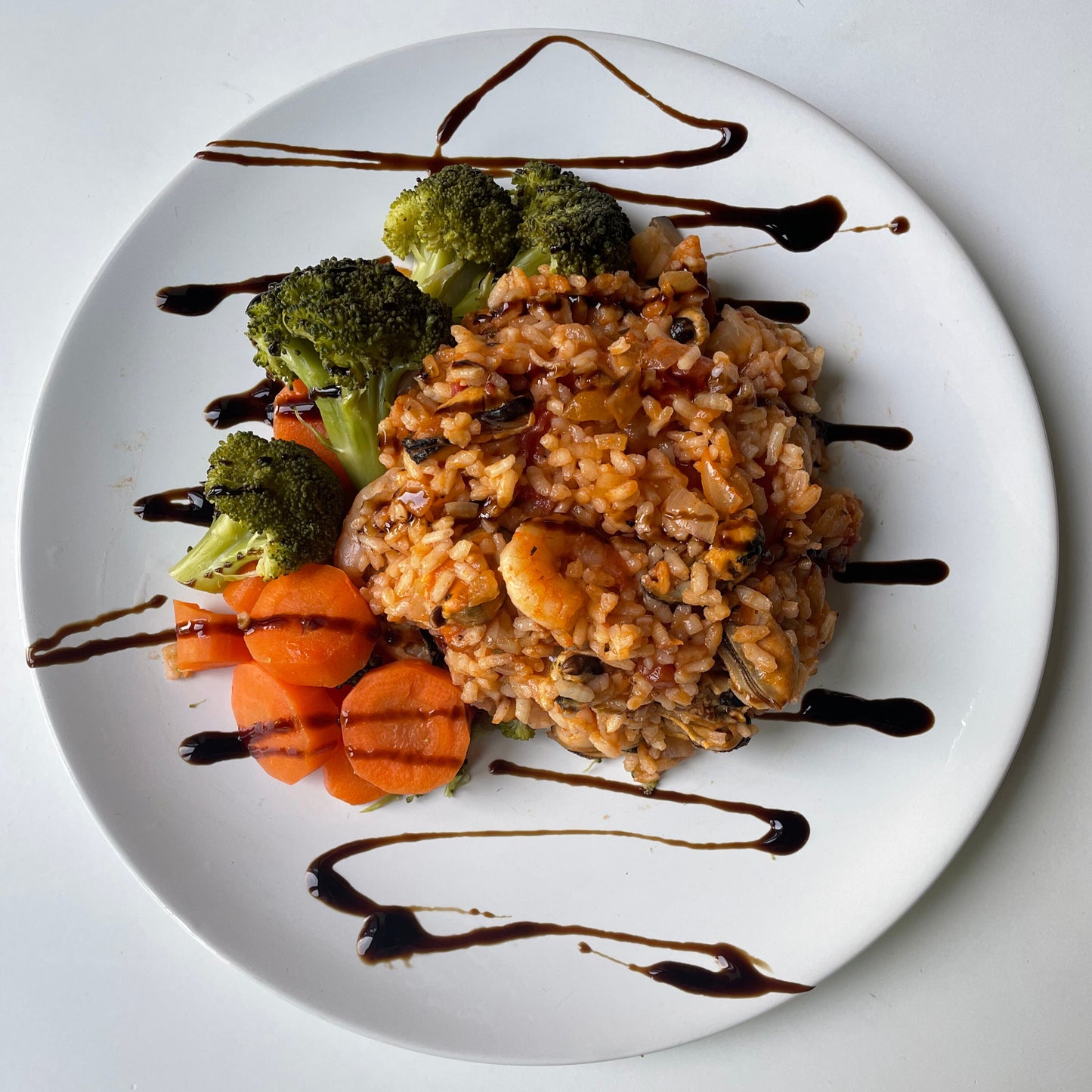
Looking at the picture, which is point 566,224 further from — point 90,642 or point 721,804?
point 90,642

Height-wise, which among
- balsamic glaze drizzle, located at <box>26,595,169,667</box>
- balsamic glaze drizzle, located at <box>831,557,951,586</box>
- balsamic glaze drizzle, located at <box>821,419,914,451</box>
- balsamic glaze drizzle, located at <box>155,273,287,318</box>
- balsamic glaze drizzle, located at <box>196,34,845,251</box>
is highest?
balsamic glaze drizzle, located at <box>196,34,845,251</box>

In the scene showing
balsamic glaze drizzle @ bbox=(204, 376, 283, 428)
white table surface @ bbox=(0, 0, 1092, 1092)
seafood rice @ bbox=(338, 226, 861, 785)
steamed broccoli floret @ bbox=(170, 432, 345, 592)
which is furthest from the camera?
balsamic glaze drizzle @ bbox=(204, 376, 283, 428)

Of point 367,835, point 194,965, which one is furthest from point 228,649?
point 194,965

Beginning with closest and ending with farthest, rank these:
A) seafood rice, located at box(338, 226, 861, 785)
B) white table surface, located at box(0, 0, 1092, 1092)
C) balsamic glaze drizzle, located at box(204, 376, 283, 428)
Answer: seafood rice, located at box(338, 226, 861, 785)
white table surface, located at box(0, 0, 1092, 1092)
balsamic glaze drizzle, located at box(204, 376, 283, 428)

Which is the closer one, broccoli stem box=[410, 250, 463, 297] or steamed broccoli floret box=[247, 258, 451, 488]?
steamed broccoli floret box=[247, 258, 451, 488]

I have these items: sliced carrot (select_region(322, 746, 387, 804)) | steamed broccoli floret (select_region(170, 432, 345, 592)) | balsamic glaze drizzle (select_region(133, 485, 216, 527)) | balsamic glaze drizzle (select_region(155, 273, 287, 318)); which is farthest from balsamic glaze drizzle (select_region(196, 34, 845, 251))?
sliced carrot (select_region(322, 746, 387, 804))

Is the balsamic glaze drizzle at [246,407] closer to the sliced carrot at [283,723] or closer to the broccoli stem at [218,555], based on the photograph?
the broccoli stem at [218,555]

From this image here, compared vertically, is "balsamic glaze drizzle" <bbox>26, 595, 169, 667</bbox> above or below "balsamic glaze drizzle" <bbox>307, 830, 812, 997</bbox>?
above

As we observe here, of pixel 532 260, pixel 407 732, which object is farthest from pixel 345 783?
pixel 532 260

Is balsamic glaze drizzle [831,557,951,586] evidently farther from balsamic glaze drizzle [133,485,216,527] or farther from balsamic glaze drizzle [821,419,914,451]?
balsamic glaze drizzle [133,485,216,527]
